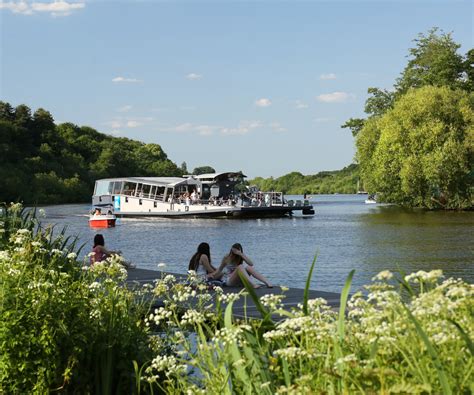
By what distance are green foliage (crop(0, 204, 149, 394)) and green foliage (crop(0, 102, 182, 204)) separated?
8874 cm

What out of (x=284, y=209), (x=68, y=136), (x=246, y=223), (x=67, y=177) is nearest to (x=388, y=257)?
(x=246, y=223)

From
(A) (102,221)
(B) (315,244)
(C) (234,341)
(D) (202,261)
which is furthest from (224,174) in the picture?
(C) (234,341)

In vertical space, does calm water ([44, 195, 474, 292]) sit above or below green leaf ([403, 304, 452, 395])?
below

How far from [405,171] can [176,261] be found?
1227 inches

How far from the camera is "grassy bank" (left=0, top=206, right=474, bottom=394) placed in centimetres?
357

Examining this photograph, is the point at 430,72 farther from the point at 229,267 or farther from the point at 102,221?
the point at 229,267

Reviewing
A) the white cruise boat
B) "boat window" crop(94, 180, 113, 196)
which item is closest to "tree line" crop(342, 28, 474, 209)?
the white cruise boat

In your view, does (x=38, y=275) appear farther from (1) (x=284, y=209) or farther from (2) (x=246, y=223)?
(1) (x=284, y=209)

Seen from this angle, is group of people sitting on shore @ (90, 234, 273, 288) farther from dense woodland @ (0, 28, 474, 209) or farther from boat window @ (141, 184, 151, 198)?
boat window @ (141, 184, 151, 198)

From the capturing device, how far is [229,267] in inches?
570

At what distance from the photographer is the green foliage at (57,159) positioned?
11188 cm

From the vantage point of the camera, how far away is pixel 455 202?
61125 millimetres

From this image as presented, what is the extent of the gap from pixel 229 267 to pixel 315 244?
24.5m

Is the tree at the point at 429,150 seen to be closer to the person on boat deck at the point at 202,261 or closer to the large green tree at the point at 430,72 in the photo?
the large green tree at the point at 430,72
